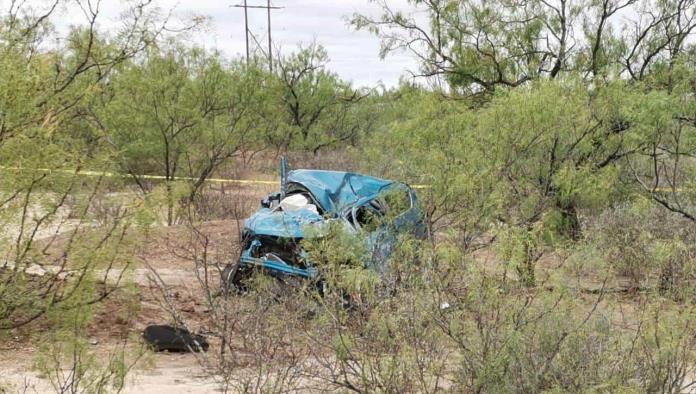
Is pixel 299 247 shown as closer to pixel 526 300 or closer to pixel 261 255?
pixel 261 255

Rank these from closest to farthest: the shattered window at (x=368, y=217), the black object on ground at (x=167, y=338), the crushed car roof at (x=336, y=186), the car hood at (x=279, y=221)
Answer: the black object on ground at (x=167, y=338) → the shattered window at (x=368, y=217) → the car hood at (x=279, y=221) → the crushed car roof at (x=336, y=186)

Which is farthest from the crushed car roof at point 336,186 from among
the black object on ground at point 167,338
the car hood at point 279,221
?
the black object on ground at point 167,338

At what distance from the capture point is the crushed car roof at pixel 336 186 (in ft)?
40.3

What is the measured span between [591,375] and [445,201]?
481cm

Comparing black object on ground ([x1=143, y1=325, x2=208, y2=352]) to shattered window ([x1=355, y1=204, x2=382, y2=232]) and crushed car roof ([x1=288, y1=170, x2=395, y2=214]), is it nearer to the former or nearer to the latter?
shattered window ([x1=355, y1=204, x2=382, y2=232])

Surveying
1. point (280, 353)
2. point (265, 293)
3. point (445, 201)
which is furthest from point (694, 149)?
point (280, 353)

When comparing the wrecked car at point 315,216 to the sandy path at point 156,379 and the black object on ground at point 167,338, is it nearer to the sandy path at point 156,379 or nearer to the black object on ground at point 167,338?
the black object on ground at point 167,338

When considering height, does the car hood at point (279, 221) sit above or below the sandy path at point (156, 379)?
above

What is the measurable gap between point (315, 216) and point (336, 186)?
1.42 m

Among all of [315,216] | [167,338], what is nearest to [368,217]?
[315,216]

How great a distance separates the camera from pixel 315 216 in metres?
11.6

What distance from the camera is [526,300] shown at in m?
6.45

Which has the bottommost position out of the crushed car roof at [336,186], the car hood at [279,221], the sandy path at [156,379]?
the sandy path at [156,379]

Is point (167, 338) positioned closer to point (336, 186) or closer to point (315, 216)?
point (315, 216)
